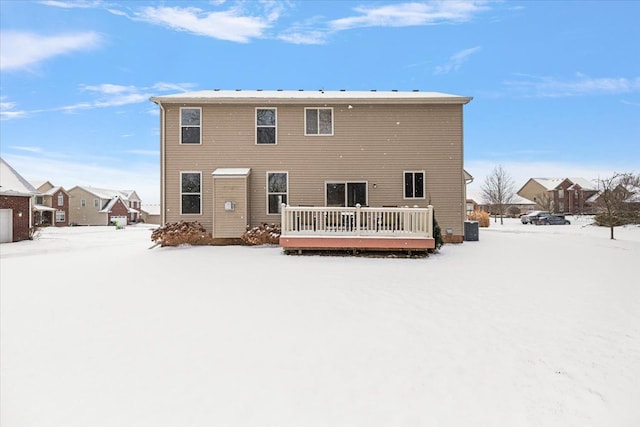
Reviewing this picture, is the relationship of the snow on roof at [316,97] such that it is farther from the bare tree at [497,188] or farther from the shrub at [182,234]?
the bare tree at [497,188]

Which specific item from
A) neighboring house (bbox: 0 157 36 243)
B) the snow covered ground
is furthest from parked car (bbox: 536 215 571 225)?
neighboring house (bbox: 0 157 36 243)

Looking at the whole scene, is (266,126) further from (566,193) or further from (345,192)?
(566,193)

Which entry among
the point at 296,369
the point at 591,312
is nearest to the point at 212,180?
the point at 296,369

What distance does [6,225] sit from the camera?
18328 mm

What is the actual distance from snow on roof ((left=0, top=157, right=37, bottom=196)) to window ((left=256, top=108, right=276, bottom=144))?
1386 centimetres

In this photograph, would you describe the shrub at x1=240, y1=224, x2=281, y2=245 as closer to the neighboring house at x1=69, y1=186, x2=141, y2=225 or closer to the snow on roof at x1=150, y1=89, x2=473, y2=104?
the snow on roof at x1=150, y1=89, x2=473, y2=104

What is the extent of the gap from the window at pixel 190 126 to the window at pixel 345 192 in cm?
497

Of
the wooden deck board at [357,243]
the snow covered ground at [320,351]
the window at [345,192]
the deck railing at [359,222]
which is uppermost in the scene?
the window at [345,192]

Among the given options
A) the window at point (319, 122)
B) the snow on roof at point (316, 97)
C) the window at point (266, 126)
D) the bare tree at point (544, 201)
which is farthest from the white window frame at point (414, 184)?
the bare tree at point (544, 201)

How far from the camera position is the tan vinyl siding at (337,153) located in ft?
43.1

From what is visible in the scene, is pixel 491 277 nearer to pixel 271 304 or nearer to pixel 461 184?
pixel 271 304

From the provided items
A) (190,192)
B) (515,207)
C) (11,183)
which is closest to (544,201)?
(515,207)

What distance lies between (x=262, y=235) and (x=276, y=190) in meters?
1.83

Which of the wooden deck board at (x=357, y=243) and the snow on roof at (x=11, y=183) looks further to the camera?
the snow on roof at (x=11, y=183)
